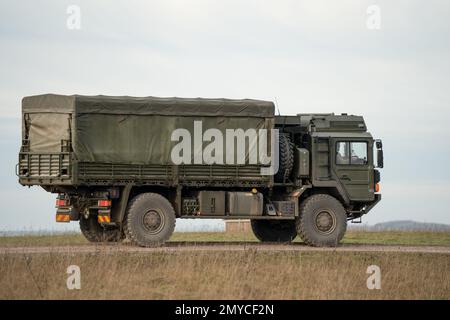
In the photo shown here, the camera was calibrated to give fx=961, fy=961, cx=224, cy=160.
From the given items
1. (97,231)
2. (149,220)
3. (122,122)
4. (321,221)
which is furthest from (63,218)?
(321,221)

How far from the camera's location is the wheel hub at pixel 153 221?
27797 mm

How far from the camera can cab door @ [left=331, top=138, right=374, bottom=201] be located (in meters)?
30.0

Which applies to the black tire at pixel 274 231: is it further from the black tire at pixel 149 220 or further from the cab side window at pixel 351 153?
the black tire at pixel 149 220

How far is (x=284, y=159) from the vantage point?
29.4 meters

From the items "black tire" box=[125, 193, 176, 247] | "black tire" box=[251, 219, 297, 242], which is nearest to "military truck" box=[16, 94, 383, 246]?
"black tire" box=[125, 193, 176, 247]

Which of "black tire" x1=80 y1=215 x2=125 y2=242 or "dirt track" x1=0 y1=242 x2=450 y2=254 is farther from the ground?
"black tire" x1=80 y1=215 x2=125 y2=242

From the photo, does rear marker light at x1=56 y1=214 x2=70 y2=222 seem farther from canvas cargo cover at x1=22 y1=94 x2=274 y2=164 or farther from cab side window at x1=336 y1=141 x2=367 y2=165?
cab side window at x1=336 y1=141 x2=367 y2=165

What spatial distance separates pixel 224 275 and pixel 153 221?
616 centimetres

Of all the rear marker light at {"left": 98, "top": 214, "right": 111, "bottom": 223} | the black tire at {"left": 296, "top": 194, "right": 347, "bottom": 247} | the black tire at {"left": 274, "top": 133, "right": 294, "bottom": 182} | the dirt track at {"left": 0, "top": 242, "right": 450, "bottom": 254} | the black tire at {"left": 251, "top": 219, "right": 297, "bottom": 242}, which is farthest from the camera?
the black tire at {"left": 251, "top": 219, "right": 297, "bottom": 242}

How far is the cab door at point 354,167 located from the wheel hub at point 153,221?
5.80 m

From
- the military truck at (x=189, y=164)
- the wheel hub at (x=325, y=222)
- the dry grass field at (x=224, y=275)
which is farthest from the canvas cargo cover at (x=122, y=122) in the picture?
the dry grass field at (x=224, y=275)

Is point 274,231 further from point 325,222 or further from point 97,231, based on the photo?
point 97,231

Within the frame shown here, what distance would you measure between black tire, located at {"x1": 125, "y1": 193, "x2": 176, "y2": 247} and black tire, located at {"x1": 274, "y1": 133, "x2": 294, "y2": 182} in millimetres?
3793
